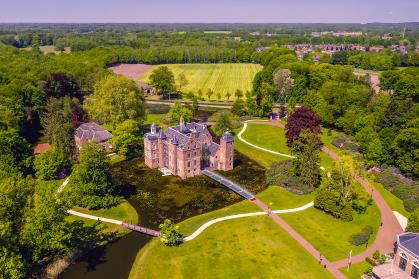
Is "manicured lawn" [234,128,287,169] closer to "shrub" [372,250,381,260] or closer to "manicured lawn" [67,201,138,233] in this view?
"manicured lawn" [67,201,138,233]

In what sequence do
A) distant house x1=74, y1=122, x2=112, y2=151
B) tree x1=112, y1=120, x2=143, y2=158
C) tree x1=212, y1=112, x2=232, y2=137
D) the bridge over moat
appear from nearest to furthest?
the bridge over moat → tree x1=112, y1=120, x2=143, y2=158 → distant house x1=74, y1=122, x2=112, y2=151 → tree x1=212, y1=112, x2=232, y2=137

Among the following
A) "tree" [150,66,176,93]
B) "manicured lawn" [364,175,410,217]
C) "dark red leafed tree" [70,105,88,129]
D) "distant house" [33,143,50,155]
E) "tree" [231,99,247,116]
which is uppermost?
"tree" [150,66,176,93]

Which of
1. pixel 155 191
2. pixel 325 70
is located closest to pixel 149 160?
pixel 155 191

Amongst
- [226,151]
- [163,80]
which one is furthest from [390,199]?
[163,80]

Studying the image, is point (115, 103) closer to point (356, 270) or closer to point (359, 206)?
point (359, 206)

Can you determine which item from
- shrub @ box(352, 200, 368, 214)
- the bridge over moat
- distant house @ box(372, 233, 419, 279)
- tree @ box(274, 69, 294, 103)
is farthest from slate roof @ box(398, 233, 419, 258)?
tree @ box(274, 69, 294, 103)

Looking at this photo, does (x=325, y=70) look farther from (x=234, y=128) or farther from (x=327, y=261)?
(x=327, y=261)

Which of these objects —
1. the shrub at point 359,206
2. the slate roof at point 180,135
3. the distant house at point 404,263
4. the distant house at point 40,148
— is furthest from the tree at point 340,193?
the distant house at point 40,148
